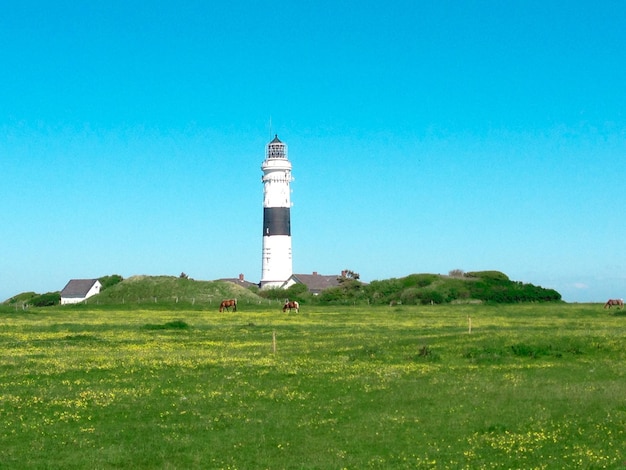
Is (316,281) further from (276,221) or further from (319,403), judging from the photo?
(319,403)

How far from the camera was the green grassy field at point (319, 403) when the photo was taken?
2062 cm

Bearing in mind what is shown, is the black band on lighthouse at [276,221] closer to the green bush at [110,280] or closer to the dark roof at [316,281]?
the dark roof at [316,281]

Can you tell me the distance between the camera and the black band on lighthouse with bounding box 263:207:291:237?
142250 mm

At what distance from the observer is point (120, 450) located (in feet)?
69.3

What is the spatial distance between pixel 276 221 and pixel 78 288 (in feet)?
159

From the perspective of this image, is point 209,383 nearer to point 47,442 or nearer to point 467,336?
point 47,442

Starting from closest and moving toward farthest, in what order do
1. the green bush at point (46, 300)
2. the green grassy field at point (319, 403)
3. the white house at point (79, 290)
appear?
the green grassy field at point (319, 403) → the green bush at point (46, 300) → the white house at point (79, 290)

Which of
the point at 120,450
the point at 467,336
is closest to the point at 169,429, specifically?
the point at 120,450

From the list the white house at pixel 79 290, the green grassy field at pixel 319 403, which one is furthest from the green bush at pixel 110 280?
the green grassy field at pixel 319 403

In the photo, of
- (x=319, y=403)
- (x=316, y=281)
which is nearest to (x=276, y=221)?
(x=316, y=281)

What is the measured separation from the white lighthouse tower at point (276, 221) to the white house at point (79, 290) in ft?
128

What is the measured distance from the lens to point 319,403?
27.5 meters

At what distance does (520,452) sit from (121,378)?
18.3m

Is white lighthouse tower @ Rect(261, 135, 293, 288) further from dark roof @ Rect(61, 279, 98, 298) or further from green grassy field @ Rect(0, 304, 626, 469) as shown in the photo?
green grassy field @ Rect(0, 304, 626, 469)
